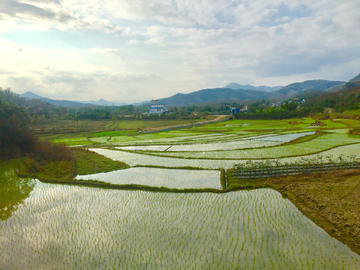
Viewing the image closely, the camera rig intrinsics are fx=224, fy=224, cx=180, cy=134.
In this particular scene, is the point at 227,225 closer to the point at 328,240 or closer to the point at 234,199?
the point at 234,199

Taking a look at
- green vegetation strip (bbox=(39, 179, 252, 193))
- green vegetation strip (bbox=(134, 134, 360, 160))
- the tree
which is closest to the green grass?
green vegetation strip (bbox=(39, 179, 252, 193))

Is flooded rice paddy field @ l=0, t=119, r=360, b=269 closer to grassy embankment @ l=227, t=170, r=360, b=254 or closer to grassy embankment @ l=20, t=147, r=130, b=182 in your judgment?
grassy embankment @ l=227, t=170, r=360, b=254

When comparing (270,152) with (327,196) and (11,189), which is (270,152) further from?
(11,189)

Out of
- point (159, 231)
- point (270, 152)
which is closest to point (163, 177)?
point (159, 231)

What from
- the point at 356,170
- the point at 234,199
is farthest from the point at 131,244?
the point at 356,170

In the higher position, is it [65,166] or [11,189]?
[65,166]

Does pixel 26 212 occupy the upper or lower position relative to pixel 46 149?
lower
